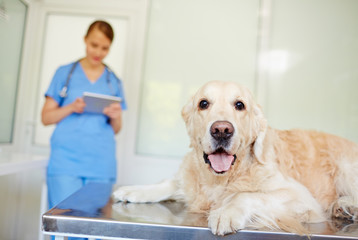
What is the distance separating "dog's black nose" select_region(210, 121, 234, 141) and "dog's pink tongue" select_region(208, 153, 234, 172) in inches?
3.8

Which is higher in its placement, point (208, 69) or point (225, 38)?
point (225, 38)

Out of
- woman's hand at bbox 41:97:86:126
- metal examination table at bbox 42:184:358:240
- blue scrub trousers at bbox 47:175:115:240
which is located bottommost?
blue scrub trousers at bbox 47:175:115:240

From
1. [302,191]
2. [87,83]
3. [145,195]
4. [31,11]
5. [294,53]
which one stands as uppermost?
[31,11]

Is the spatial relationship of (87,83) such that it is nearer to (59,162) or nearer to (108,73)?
(108,73)

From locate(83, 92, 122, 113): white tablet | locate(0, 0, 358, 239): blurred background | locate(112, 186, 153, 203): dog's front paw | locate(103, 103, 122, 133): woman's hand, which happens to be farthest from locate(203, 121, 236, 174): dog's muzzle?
locate(0, 0, 358, 239): blurred background

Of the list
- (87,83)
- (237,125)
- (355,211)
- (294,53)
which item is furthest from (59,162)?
(294,53)

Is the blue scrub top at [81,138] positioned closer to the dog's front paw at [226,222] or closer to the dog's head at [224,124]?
the dog's head at [224,124]

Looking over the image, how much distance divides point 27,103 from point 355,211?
136 inches

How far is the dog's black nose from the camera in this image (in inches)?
43.4

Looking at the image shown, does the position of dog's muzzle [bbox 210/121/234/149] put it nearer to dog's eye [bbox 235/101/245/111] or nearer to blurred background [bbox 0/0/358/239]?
dog's eye [bbox 235/101/245/111]

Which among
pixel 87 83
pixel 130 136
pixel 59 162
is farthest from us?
pixel 130 136

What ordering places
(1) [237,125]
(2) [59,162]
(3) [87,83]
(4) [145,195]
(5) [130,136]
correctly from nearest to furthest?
(1) [237,125]
(4) [145,195]
(2) [59,162]
(3) [87,83]
(5) [130,136]

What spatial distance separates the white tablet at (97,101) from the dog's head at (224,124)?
708mm

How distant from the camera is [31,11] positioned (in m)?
3.17
